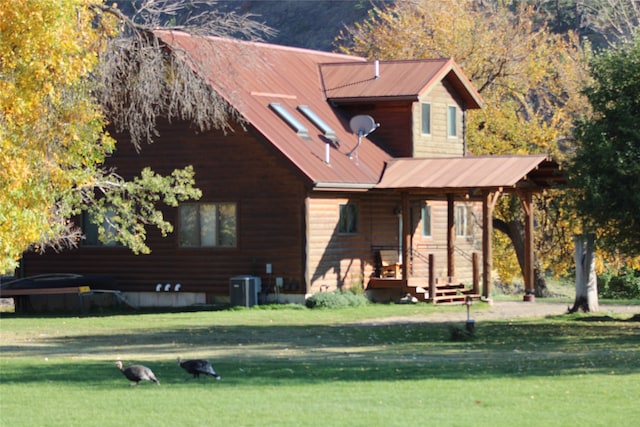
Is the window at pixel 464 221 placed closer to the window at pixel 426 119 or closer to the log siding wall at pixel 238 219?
the window at pixel 426 119

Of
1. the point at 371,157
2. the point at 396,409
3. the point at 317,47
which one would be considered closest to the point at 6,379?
the point at 396,409

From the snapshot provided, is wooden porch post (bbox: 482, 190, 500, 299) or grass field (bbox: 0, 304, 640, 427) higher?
wooden porch post (bbox: 482, 190, 500, 299)

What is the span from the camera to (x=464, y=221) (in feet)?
140

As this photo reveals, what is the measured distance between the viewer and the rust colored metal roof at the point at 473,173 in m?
33.6

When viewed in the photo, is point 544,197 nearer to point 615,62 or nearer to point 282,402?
point 615,62

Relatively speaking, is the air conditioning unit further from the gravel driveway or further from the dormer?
the dormer

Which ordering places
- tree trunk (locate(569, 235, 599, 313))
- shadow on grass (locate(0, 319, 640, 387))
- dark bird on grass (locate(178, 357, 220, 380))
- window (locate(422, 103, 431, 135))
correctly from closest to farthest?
dark bird on grass (locate(178, 357, 220, 380))
shadow on grass (locate(0, 319, 640, 387))
tree trunk (locate(569, 235, 599, 313))
window (locate(422, 103, 431, 135))

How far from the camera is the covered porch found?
3384cm

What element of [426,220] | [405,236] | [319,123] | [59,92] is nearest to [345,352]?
[59,92]

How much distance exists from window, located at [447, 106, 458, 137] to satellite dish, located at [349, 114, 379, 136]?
13.9ft

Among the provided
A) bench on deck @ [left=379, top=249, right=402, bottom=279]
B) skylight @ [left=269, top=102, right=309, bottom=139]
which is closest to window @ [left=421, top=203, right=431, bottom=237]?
bench on deck @ [left=379, top=249, right=402, bottom=279]

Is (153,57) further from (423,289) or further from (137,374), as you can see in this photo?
(423,289)

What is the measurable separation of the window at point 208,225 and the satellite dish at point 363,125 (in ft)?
15.4

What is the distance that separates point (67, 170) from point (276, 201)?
10078 mm
